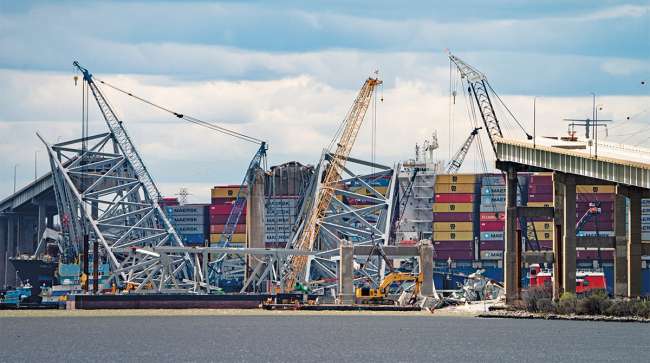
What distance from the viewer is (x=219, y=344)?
125500 mm

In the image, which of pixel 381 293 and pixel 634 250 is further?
pixel 381 293

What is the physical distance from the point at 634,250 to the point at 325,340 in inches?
1380

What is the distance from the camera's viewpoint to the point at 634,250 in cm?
15312

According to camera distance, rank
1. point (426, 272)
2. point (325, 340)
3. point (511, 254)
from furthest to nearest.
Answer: point (426, 272), point (511, 254), point (325, 340)

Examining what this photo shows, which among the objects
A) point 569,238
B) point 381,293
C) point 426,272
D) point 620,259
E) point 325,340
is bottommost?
point 325,340

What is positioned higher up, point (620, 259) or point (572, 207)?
point (572, 207)

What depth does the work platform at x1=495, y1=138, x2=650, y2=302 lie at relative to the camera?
5901 inches

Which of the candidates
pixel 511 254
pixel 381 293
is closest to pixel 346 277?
pixel 381 293

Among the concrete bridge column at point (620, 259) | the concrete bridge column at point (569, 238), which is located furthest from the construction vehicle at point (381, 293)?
the concrete bridge column at point (620, 259)

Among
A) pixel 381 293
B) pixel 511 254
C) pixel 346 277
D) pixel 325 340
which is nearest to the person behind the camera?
pixel 325 340

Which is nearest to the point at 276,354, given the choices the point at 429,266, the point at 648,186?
the point at 648,186

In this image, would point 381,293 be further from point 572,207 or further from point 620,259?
point 572,207

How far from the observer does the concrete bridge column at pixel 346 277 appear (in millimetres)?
180625

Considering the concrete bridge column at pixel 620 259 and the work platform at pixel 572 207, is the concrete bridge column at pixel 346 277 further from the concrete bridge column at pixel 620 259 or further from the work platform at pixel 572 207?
the concrete bridge column at pixel 620 259
